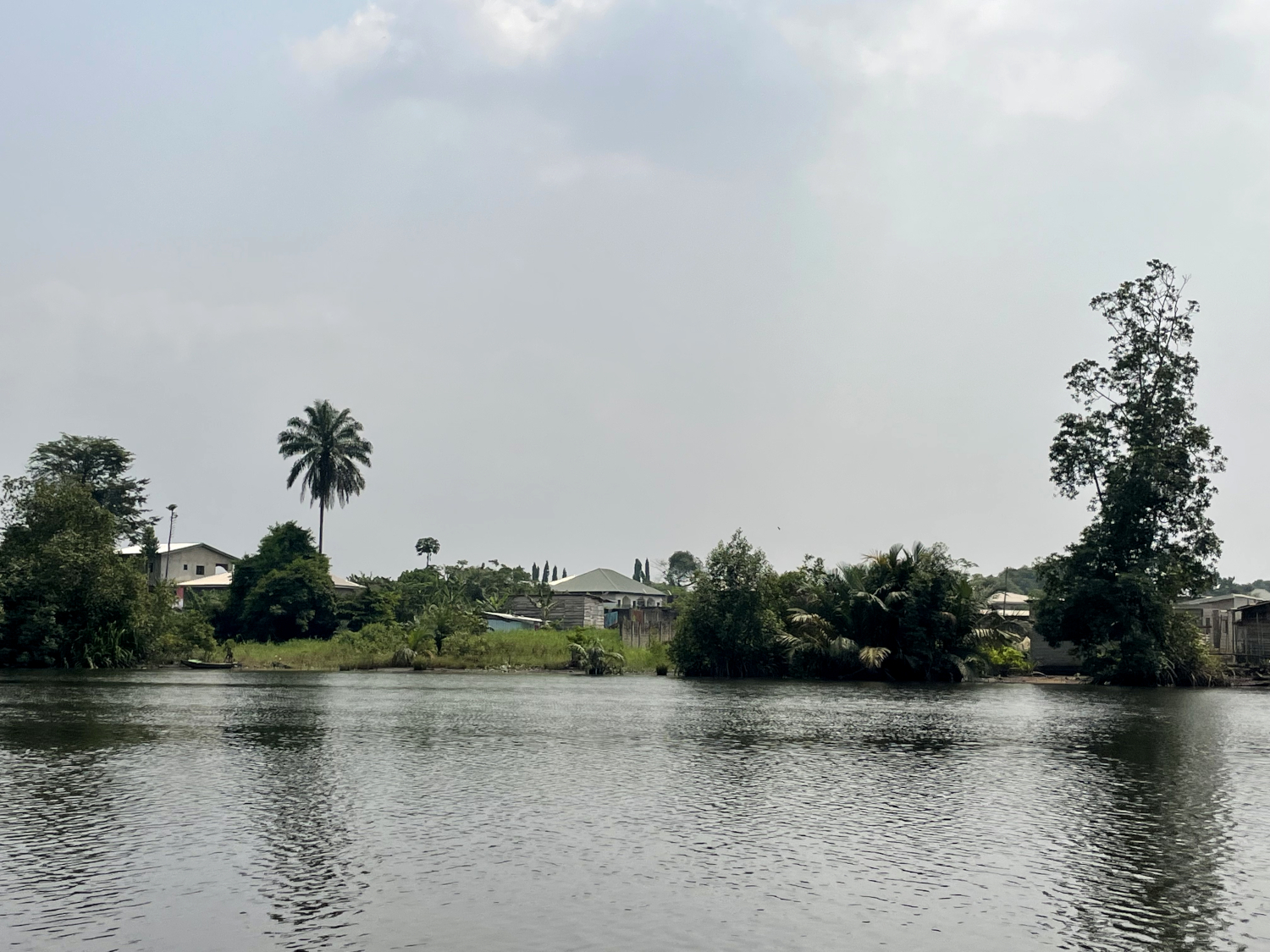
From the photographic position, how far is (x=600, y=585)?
107 meters

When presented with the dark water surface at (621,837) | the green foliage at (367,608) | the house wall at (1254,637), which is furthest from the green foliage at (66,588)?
the house wall at (1254,637)

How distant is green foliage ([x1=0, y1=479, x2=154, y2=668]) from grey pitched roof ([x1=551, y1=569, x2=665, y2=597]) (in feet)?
161

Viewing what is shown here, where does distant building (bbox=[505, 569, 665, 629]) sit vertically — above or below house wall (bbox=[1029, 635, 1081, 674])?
above

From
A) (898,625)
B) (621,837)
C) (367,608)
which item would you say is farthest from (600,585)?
(621,837)

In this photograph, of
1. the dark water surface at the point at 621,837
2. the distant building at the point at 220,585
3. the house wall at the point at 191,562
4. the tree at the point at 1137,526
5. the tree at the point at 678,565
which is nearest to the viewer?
the dark water surface at the point at 621,837

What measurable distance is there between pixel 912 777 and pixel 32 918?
12422 millimetres

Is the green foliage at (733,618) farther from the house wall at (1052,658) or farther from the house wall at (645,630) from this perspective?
the house wall at (1052,658)

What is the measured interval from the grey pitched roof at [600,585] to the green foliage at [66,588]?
161ft

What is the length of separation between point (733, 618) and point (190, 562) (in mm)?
66598

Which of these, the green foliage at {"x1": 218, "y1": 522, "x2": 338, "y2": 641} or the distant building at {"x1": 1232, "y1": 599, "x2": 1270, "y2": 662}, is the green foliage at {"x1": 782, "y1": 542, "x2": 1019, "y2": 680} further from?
the green foliage at {"x1": 218, "y1": 522, "x2": 338, "y2": 641}

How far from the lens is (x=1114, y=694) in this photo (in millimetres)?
43062

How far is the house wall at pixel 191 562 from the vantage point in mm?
99688

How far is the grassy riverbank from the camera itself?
204 ft

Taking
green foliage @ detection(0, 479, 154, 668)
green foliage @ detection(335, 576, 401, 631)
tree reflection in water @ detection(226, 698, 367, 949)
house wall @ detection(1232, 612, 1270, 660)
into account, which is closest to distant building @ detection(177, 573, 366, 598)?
green foliage @ detection(335, 576, 401, 631)
